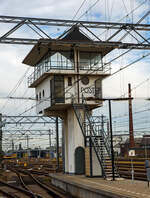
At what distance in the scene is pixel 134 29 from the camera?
53.8 ft

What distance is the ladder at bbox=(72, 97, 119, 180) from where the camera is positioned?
2028cm

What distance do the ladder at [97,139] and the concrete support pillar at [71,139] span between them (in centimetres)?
65

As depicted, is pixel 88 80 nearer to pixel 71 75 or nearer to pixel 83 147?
pixel 71 75

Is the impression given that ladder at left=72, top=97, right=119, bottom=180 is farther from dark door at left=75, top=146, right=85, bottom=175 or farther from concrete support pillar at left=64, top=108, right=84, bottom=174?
dark door at left=75, top=146, right=85, bottom=175

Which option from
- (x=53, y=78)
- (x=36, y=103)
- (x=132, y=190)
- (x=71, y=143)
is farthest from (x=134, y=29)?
(x=36, y=103)

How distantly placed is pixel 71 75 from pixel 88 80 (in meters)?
1.21

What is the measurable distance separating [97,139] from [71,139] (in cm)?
292

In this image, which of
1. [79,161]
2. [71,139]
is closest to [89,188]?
[79,161]

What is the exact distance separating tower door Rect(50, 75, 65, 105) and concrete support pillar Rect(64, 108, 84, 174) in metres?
1.24

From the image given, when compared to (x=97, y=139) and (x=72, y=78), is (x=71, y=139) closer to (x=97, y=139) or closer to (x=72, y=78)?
(x=97, y=139)

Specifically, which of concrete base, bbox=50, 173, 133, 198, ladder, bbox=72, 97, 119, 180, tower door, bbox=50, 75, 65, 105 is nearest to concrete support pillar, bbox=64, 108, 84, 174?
ladder, bbox=72, 97, 119, 180

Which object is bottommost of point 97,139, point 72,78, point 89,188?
point 89,188

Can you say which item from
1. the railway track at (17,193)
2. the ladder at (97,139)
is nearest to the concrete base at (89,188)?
the ladder at (97,139)

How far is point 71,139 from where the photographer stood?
24.2 m
